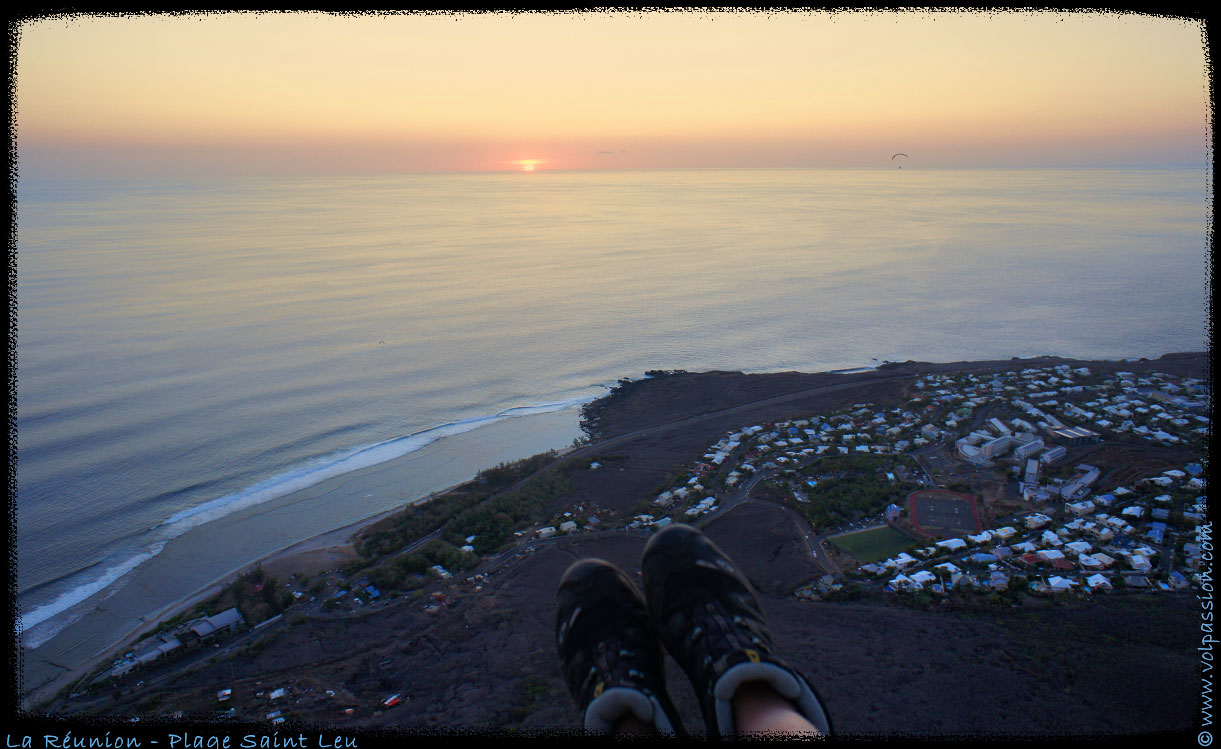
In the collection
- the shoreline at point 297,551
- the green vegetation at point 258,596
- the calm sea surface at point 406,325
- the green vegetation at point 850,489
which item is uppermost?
the calm sea surface at point 406,325

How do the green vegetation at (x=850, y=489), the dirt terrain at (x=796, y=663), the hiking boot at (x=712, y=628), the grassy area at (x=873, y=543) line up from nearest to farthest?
the hiking boot at (x=712, y=628), the dirt terrain at (x=796, y=663), the grassy area at (x=873, y=543), the green vegetation at (x=850, y=489)

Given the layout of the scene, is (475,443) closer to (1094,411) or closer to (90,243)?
(1094,411)

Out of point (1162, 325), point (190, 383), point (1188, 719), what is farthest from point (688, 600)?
point (1162, 325)

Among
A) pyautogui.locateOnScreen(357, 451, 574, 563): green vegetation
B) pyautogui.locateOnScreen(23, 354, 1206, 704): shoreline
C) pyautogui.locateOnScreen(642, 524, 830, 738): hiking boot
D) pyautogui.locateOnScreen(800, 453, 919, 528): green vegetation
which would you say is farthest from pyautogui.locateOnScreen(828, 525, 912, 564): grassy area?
pyautogui.locateOnScreen(23, 354, 1206, 704): shoreline

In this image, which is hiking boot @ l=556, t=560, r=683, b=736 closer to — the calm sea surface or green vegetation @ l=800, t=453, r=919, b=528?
green vegetation @ l=800, t=453, r=919, b=528

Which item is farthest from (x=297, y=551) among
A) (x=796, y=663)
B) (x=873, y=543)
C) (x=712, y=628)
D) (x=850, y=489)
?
(x=712, y=628)

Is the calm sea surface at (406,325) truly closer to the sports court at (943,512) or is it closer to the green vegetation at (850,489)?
the sports court at (943,512)

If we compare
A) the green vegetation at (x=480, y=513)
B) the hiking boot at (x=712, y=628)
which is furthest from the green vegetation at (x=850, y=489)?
the hiking boot at (x=712, y=628)
